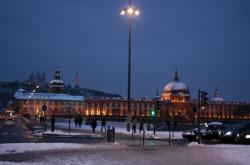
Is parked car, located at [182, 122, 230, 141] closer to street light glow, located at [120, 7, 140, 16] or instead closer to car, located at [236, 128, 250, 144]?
car, located at [236, 128, 250, 144]

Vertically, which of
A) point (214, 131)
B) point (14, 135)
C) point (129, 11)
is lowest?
point (14, 135)

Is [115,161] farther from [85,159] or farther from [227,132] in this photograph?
[227,132]

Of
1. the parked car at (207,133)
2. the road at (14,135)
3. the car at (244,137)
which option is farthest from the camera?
the parked car at (207,133)

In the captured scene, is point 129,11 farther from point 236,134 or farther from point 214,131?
point 236,134

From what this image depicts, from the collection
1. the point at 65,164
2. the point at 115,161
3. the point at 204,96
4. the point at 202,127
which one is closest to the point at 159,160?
the point at 115,161

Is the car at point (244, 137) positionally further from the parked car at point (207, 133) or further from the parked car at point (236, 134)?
the parked car at point (207, 133)

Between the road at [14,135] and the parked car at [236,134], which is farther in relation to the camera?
the parked car at [236,134]

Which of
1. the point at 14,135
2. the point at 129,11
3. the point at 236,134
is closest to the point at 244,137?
the point at 236,134

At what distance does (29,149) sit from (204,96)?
46.3 ft

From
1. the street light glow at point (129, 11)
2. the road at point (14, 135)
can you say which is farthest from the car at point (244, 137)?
the street light glow at point (129, 11)

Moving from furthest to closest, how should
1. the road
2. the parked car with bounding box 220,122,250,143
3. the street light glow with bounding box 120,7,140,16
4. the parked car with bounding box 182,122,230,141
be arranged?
the street light glow with bounding box 120,7,140,16 → the parked car with bounding box 182,122,230,141 → the parked car with bounding box 220,122,250,143 → the road

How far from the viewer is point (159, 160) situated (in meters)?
20.8

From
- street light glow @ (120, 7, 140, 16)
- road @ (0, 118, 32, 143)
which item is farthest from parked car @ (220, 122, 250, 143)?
street light glow @ (120, 7, 140, 16)

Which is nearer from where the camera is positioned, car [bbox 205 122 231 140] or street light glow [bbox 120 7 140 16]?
car [bbox 205 122 231 140]
